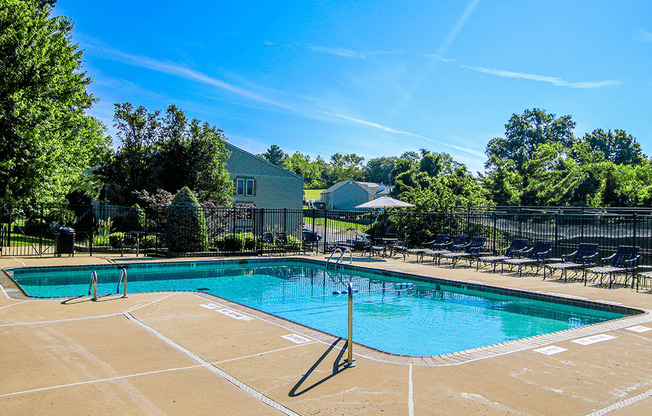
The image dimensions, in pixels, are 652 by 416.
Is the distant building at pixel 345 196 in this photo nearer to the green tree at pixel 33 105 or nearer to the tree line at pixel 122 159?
the tree line at pixel 122 159

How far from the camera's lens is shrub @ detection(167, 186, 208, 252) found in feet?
56.0

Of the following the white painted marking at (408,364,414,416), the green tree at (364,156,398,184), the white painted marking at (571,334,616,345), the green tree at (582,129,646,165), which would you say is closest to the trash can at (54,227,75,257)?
the white painted marking at (408,364,414,416)

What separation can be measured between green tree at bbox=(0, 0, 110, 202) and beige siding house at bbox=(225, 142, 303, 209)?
14.9 m

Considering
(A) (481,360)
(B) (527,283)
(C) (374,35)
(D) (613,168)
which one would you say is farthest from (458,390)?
(D) (613,168)

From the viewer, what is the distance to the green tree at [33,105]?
1791 centimetres

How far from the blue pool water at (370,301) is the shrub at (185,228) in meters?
1.65

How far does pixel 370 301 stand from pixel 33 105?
54.6 ft

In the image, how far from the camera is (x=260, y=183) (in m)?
37.0

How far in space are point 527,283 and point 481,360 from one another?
722cm

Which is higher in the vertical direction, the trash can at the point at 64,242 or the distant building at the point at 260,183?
the distant building at the point at 260,183

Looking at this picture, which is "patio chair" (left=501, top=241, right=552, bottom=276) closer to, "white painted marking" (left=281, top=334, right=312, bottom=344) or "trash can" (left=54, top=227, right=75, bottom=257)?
"white painted marking" (left=281, top=334, right=312, bottom=344)

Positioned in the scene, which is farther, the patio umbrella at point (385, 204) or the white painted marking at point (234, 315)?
the patio umbrella at point (385, 204)

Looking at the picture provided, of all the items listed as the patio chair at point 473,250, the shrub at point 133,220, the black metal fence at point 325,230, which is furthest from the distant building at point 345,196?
the patio chair at point 473,250

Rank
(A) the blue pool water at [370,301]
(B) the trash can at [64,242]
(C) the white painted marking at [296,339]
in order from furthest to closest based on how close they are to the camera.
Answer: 1. (B) the trash can at [64,242]
2. (A) the blue pool water at [370,301]
3. (C) the white painted marking at [296,339]
